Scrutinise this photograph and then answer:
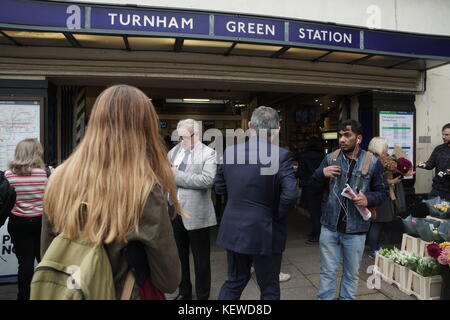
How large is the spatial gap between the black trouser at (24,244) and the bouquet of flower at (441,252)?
4.04 metres

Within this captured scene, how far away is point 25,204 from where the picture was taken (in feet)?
10.5

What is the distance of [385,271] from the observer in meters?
3.88

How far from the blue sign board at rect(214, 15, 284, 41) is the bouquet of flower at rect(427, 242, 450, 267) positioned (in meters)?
3.00

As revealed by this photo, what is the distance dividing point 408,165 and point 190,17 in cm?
366

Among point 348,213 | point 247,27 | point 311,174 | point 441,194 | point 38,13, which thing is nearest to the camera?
point 348,213

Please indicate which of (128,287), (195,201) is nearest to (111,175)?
(128,287)

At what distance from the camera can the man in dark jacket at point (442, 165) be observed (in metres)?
5.09

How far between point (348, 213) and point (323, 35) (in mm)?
2532

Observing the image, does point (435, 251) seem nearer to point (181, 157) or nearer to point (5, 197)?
point (181, 157)

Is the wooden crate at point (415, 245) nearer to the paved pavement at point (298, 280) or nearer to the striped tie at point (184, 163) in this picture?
the paved pavement at point (298, 280)

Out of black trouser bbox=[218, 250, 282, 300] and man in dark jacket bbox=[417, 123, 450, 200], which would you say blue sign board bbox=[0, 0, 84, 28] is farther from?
man in dark jacket bbox=[417, 123, 450, 200]

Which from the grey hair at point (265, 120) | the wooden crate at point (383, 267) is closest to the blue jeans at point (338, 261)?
the wooden crate at point (383, 267)

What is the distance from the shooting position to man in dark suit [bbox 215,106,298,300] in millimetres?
2441
